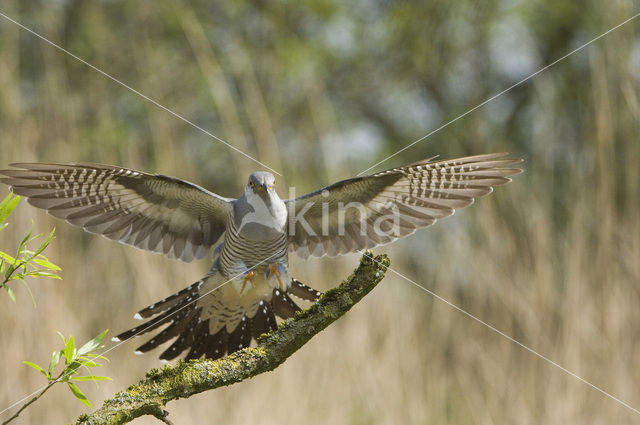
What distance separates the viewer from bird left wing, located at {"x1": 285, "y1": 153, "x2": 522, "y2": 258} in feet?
4.94

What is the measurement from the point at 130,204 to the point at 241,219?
28 cm

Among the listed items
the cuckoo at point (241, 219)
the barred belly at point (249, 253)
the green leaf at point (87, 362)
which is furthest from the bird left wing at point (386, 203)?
the green leaf at point (87, 362)

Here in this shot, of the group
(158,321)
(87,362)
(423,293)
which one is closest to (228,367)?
(87,362)

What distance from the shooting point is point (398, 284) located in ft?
9.30

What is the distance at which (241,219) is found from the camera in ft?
5.14

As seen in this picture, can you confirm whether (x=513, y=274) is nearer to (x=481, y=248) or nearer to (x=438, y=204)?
(x=481, y=248)

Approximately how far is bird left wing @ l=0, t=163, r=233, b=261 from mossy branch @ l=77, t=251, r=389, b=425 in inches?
24.2

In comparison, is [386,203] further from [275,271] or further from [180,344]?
[180,344]

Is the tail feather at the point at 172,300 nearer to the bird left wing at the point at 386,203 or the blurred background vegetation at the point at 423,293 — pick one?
the bird left wing at the point at 386,203

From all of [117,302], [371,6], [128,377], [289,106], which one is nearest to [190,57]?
[289,106]

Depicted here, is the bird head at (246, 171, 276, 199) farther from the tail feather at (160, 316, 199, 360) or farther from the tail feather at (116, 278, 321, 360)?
the tail feather at (160, 316, 199, 360)

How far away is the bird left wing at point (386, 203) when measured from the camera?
4.94 feet

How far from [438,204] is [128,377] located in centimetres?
193

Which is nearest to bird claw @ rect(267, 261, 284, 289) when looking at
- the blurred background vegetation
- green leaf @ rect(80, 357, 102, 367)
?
green leaf @ rect(80, 357, 102, 367)
